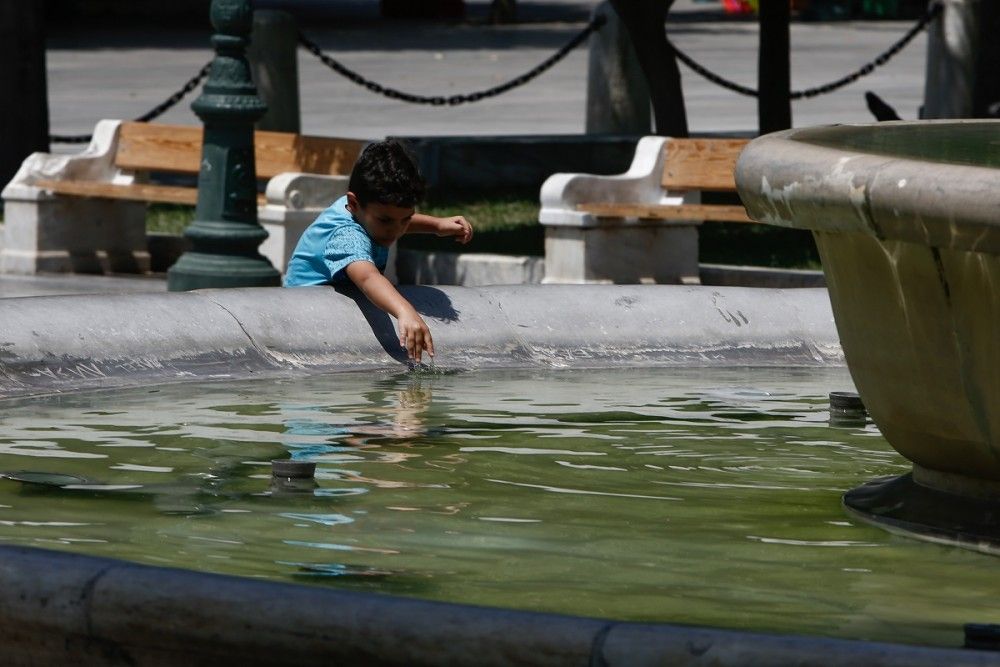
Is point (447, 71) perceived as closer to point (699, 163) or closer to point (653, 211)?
Answer: point (699, 163)

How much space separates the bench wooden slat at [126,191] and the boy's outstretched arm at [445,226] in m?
4.00

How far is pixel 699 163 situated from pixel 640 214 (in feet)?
1.47

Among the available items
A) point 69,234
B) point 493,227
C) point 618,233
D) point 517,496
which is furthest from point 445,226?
point 493,227

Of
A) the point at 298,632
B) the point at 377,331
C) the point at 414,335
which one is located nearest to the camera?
the point at 298,632

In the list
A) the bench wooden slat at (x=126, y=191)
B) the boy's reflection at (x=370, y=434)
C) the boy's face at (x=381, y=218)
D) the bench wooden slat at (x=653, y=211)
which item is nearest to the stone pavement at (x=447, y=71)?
the bench wooden slat at (x=126, y=191)

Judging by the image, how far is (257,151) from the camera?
11.4 meters

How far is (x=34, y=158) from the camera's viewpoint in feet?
38.9

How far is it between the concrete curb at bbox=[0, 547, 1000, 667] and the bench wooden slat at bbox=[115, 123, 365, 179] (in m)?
7.74

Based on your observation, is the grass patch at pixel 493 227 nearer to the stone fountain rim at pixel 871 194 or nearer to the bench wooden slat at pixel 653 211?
the bench wooden slat at pixel 653 211

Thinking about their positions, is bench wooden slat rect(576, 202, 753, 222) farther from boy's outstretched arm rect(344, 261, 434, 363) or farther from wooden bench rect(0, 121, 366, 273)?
boy's outstretched arm rect(344, 261, 434, 363)

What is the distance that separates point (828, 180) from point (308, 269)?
10.4 ft

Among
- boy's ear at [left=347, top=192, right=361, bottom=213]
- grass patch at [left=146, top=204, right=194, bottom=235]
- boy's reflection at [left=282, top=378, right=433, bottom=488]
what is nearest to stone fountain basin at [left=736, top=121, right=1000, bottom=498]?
boy's reflection at [left=282, top=378, right=433, bottom=488]

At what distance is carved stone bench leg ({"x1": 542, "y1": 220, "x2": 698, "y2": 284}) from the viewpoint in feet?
35.0

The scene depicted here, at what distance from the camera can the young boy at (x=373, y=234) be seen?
6.48 m
